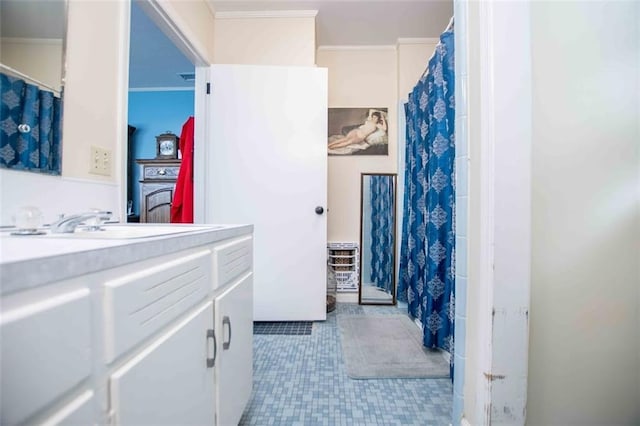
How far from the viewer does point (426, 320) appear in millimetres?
1661

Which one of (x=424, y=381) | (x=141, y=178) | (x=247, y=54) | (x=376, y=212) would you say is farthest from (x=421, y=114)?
(x=141, y=178)

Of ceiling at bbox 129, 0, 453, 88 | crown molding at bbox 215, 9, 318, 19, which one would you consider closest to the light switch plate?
ceiling at bbox 129, 0, 453, 88

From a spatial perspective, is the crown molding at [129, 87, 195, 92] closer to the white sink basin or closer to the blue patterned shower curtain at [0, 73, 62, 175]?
the blue patterned shower curtain at [0, 73, 62, 175]

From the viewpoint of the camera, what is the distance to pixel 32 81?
80cm

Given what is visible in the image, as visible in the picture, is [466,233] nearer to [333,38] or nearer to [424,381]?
[424,381]

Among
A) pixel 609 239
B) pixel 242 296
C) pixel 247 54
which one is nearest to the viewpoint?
pixel 609 239

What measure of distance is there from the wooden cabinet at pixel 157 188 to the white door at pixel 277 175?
1.50 metres

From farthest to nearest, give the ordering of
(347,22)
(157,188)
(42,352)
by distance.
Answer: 1. (157,188)
2. (347,22)
3. (42,352)

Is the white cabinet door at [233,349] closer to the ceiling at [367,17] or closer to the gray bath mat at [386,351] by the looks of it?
the gray bath mat at [386,351]

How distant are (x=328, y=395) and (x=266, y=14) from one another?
102 inches

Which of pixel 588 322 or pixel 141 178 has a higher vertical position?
pixel 141 178

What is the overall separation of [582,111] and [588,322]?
658 millimetres

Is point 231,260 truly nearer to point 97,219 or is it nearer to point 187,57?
point 97,219

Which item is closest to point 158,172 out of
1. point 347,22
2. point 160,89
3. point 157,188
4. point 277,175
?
point 157,188
